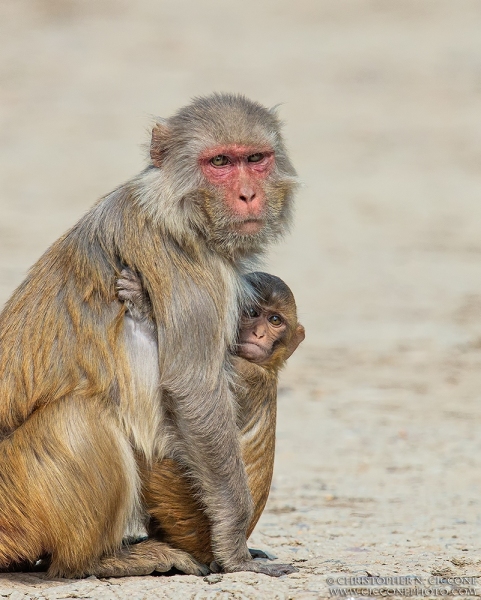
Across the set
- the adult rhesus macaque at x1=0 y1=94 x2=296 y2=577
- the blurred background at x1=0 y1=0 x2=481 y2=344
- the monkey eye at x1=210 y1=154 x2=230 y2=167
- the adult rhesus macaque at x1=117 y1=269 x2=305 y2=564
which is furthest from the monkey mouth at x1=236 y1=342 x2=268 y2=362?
the blurred background at x1=0 y1=0 x2=481 y2=344

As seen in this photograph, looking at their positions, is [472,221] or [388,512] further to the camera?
[472,221]

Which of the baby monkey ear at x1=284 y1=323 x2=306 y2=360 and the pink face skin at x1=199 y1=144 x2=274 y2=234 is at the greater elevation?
the pink face skin at x1=199 y1=144 x2=274 y2=234

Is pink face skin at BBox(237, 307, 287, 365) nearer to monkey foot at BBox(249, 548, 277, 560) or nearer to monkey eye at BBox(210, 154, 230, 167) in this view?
monkey eye at BBox(210, 154, 230, 167)

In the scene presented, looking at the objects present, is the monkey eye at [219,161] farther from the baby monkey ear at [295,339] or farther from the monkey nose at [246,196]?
the baby monkey ear at [295,339]

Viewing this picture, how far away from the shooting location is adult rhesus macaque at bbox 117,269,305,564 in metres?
6.33

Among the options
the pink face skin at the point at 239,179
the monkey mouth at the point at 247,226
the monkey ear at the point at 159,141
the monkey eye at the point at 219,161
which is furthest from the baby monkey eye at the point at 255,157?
the monkey ear at the point at 159,141

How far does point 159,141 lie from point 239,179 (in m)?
0.60

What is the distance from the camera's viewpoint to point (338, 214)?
19422mm

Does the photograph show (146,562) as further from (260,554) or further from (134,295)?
(134,295)

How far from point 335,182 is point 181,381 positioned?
48.2 ft

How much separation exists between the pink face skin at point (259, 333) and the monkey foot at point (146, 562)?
3.95 feet


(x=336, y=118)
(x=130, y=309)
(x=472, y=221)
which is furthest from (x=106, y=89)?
(x=130, y=309)

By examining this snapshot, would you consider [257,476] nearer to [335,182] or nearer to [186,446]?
[186,446]

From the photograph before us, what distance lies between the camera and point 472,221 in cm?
1906
